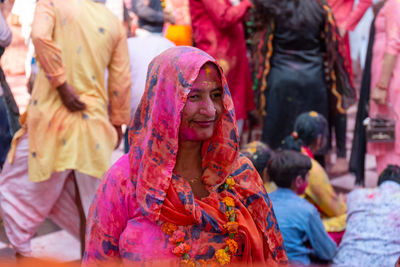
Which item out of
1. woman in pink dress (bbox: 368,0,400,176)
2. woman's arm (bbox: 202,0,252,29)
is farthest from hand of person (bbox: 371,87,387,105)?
woman's arm (bbox: 202,0,252,29)

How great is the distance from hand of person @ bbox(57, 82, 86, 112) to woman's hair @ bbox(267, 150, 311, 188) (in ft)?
3.56

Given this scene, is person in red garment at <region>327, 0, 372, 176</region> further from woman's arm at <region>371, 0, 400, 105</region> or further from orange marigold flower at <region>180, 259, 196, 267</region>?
orange marigold flower at <region>180, 259, 196, 267</region>

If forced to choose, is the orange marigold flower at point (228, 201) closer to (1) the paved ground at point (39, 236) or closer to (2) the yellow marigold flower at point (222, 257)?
(2) the yellow marigold flower at point (222, 257)

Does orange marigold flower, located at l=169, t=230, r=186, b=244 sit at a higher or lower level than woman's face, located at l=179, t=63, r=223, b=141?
lower

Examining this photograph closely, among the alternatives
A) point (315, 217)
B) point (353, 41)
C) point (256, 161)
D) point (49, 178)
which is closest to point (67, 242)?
point (49, 178)

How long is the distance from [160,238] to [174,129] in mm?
324

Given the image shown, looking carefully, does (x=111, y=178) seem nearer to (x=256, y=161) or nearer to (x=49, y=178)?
(x=49, y=178)

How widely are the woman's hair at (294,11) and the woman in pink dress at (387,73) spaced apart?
0.46m

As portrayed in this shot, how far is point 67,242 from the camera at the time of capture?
3514 millimetres

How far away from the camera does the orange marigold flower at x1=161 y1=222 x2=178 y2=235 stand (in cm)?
159

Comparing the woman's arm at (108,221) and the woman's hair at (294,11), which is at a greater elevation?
the woman's hair at (294,11)

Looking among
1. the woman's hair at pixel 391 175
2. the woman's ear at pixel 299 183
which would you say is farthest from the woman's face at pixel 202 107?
the woman's hair at pixel 391 175

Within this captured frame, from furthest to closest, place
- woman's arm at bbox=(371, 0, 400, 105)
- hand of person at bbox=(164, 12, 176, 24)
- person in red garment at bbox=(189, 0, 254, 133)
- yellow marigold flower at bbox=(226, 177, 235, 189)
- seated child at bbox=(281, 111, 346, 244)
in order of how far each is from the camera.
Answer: hand of person at bbox=(164, 12, 176, 24) < person in red garment at bbox=(189, 0, 254, 133) < woman's arm at bbox=(371, 0, 400, 105) < seated child at bbox=(281, 111, 346, 244) < yellow marigold flower at bbox=(226, 177, 235, 189)

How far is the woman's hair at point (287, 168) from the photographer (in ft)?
9.55
